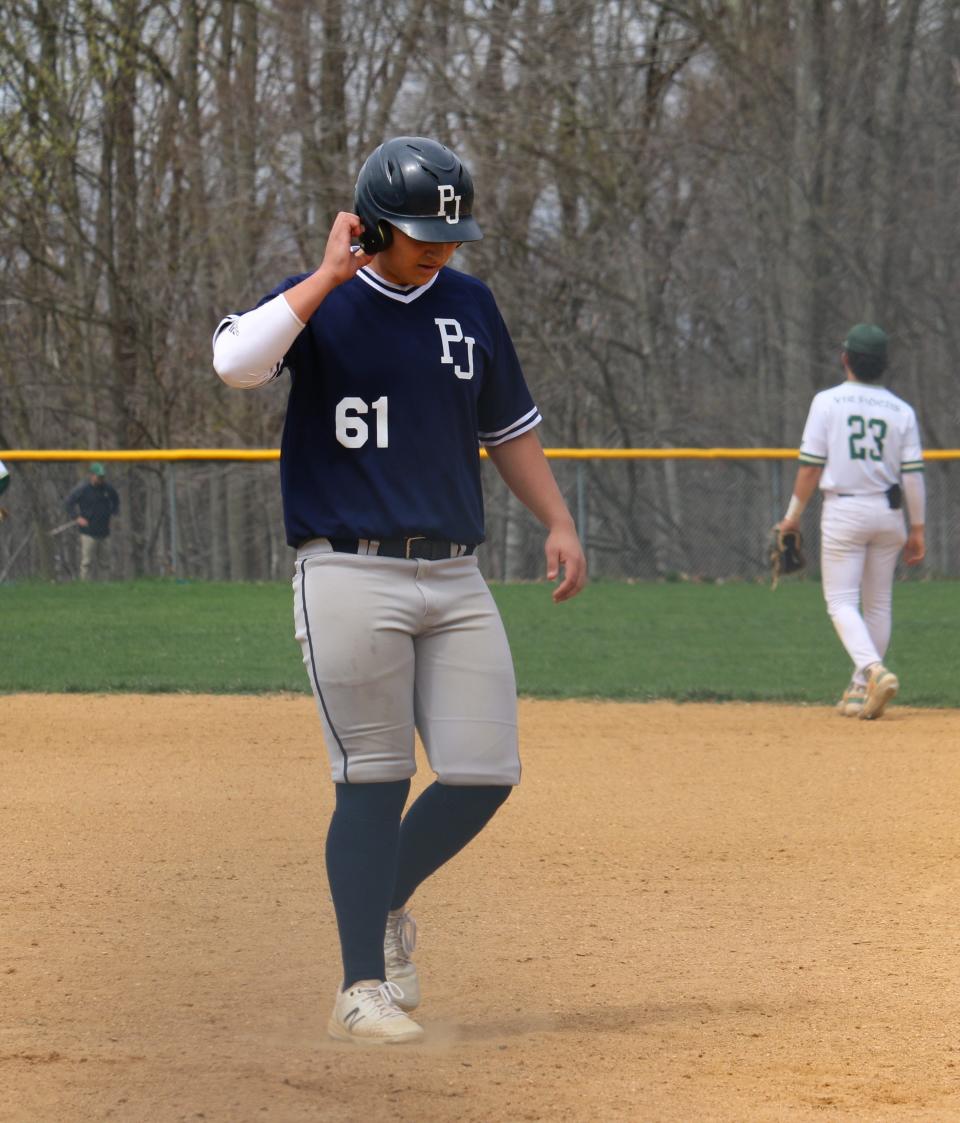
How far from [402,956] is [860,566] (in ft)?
17.1

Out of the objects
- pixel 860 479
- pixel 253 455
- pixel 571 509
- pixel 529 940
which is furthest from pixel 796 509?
pixel 571 509

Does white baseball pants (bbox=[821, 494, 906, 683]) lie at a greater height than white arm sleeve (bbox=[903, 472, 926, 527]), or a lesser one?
lesser

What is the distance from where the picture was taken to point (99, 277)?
2558cm

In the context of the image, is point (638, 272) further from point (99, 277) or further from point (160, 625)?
point (160, 625)

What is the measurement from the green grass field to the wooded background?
3.48 metres

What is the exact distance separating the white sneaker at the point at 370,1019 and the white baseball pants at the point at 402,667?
42 centimetres

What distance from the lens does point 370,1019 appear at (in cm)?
319

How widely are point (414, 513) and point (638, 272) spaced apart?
19.4 m

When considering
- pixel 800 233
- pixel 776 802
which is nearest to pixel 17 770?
pixel 776 802

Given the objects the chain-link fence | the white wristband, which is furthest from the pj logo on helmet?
the chain-link fence

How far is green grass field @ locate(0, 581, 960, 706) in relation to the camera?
9.30 meters

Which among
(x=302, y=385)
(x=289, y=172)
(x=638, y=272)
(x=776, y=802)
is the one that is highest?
(x=289, y=172)

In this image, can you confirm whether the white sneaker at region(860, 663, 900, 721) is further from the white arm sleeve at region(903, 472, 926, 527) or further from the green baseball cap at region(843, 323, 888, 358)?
the green baseball cap at region(843, 323, 888, 358)

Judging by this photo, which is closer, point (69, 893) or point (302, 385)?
point (302, 385)
